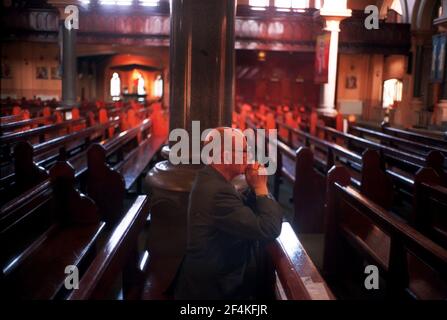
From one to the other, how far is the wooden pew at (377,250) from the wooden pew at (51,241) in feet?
6.05

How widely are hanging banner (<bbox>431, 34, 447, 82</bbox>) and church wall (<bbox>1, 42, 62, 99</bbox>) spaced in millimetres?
17611

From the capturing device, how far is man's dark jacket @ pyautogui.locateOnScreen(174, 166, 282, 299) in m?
2.13

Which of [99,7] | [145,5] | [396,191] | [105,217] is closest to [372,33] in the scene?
[145,5]

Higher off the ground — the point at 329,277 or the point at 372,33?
the point at 372,33

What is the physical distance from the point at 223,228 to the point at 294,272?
0.38 meters

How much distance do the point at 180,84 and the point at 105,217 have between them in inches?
83.6

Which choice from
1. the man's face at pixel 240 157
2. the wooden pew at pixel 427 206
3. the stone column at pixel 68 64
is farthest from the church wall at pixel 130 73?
the man's face at pixel 240 157

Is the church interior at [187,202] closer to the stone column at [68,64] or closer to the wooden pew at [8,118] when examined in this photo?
the wooden pew at [8,118]

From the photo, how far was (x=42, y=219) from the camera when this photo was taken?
3453mm

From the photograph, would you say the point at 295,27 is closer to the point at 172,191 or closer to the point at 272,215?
the point at 172,191

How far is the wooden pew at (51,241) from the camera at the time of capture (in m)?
2.53

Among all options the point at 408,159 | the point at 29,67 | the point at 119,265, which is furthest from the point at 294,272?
the point at 29,67

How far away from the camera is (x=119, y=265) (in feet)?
7.15

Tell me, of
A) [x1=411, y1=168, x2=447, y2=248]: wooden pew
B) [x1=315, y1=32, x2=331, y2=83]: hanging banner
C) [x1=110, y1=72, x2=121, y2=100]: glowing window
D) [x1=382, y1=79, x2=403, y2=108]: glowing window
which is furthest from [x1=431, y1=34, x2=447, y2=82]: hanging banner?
[x1=110, y1=72, x2=121, y2=100]: glowing window
